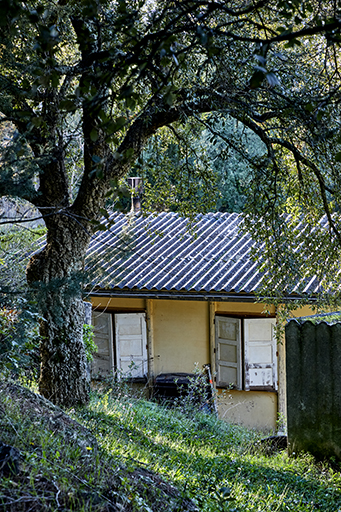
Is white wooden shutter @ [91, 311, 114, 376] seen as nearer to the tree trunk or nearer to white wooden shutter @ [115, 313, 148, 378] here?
white wooden shutter @ [115, 313, 148, 378]

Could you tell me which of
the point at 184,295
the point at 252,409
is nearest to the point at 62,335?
the point at 184,295

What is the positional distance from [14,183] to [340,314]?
4615 mm

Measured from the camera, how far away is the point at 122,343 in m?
10.1

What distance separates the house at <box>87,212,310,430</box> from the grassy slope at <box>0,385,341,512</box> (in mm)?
2995

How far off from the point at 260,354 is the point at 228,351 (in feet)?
2.10

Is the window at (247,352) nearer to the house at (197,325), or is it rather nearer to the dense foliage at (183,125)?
the house at (197,325)

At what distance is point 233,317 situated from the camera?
9.38m

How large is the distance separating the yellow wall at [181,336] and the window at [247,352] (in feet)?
1.02

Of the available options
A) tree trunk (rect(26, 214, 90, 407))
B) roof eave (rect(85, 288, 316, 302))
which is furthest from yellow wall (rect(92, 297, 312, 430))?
tree trunk (rect(26, 214, 90, 407))

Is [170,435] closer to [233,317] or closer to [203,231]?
[233,317]

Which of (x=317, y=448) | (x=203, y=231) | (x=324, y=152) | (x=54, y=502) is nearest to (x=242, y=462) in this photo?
(x=317, y=448)

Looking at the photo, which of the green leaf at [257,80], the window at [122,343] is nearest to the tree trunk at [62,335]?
the green leaf at [257,80]

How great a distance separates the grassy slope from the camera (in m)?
2.71

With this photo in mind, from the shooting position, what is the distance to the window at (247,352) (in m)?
9.29
